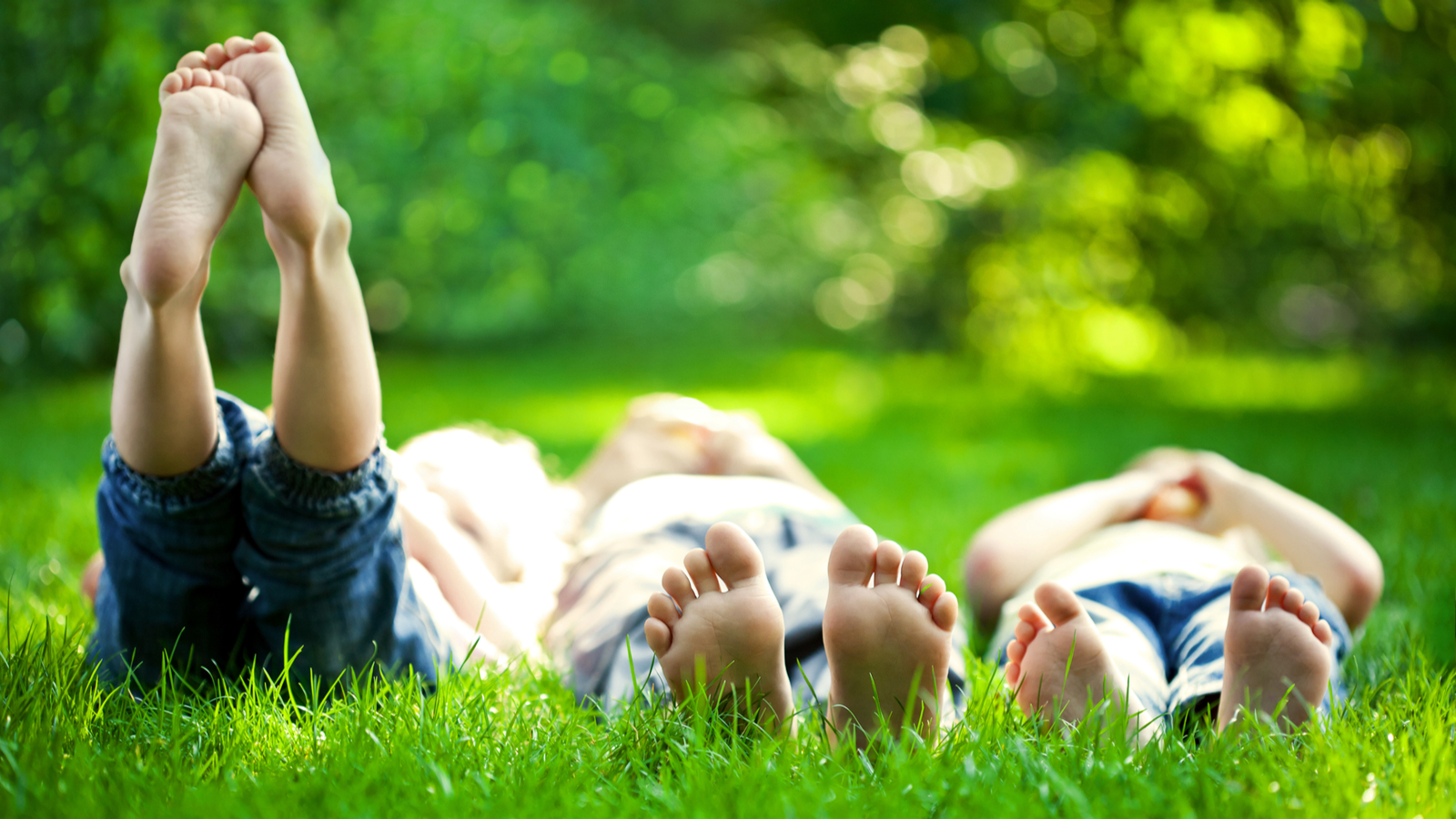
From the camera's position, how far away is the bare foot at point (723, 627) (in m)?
1.10

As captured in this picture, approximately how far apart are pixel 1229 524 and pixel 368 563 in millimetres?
1476

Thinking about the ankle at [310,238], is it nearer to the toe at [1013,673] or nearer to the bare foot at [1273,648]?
the toe at [1013,673]

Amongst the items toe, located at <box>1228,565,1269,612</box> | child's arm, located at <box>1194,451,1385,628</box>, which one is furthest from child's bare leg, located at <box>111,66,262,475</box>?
child's arm, located at <box>1194,451,1385,628</box>

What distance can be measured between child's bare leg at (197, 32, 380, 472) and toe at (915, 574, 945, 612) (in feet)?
2.19

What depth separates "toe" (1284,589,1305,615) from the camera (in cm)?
112

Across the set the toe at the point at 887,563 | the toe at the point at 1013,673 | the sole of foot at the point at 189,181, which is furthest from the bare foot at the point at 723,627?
the sole of foot at the point at 189,181

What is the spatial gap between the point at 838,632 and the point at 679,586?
189mm

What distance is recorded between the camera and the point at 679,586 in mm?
1125

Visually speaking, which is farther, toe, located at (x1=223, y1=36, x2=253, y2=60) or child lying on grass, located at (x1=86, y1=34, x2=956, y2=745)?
toe, located at (x1=223, y1=36, x2=253, y2=60)

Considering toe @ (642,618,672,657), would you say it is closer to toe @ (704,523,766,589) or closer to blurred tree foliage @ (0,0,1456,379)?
toe @ (704,523,766,589)

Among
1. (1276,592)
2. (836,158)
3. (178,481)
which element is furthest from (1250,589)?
(836,158)

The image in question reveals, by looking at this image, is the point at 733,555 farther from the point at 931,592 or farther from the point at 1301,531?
the point at 1301,531

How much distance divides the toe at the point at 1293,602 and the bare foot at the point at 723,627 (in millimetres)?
591

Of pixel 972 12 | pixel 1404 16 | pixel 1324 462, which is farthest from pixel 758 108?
pixel 1324 462
